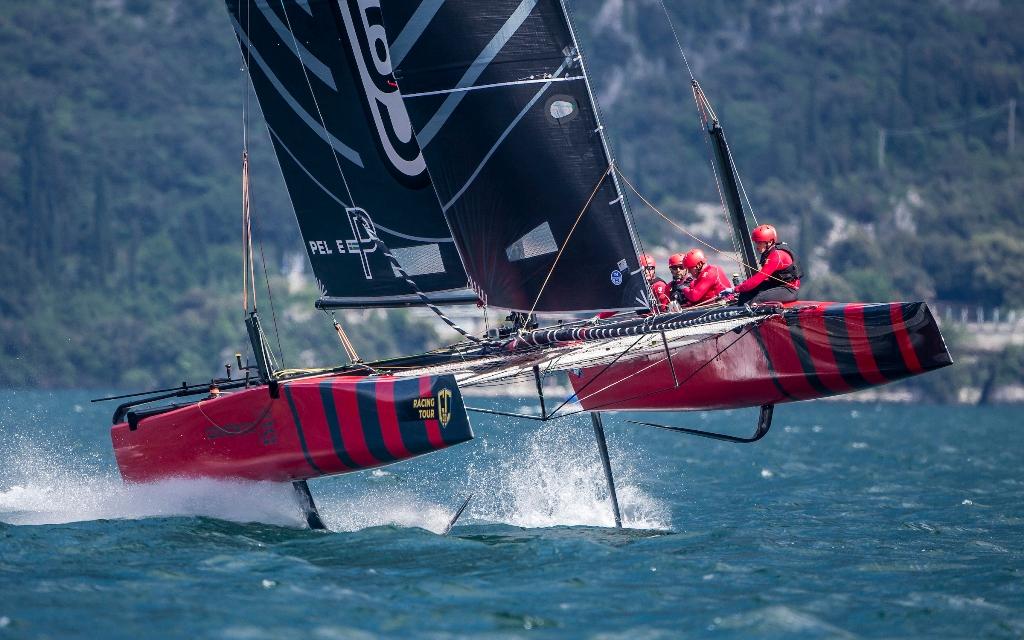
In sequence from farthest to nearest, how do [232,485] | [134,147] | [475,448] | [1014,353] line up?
[134,147] → [1014,353] → [475,448] → [232,485]

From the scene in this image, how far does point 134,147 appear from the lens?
298 feet

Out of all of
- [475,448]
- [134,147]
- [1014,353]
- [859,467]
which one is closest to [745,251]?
[859,467]

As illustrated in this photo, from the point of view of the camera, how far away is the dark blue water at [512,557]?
7832 millimetres

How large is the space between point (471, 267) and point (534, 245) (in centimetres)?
63

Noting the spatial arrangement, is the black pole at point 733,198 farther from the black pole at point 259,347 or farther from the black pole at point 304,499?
the black pole at point 304,499

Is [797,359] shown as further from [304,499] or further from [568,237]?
[304,499]

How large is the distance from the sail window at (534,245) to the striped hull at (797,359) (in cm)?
129

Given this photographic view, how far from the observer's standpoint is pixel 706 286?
41.1ft

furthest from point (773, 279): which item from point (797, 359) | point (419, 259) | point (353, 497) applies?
point (353, 497)

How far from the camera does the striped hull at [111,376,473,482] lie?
10391 millimetres

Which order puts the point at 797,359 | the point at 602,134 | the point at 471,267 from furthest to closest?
the point at 471,267 → the point at 797,359 → the point at 602,134

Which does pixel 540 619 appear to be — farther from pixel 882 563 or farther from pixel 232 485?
pixel 232 485

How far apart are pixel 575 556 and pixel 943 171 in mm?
87109

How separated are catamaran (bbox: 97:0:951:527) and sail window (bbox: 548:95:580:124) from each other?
0.02m
